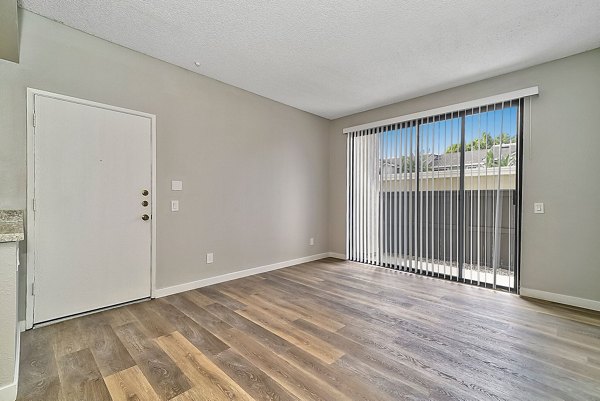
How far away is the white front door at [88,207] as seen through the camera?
2.35 meters

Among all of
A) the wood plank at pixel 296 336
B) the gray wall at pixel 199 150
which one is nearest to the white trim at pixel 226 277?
the gray wall at pixel 199 150

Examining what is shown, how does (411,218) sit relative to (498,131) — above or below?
below

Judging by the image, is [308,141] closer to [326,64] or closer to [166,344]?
[326,64]

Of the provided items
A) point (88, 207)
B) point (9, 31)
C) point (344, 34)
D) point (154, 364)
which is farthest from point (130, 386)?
point (344, 34)

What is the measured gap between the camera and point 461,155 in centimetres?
362

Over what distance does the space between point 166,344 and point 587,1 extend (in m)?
4.31


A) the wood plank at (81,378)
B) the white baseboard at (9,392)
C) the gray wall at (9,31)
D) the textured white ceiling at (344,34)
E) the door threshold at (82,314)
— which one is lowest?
the wood plank at (81,378)

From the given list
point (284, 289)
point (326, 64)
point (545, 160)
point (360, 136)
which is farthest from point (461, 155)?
point (284, 289)

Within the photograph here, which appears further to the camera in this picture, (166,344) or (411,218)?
(411,218)

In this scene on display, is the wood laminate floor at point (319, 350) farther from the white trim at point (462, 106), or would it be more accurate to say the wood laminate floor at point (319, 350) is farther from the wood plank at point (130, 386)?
the white trim at point (462, 106)

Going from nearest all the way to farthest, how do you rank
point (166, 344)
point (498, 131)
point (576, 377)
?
point (576, 377), point (166, 344), point (498, 131)

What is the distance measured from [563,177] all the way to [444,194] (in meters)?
1.21

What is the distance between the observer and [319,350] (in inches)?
78.3

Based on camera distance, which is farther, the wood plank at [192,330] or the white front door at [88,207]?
the white front door at [88,207]
